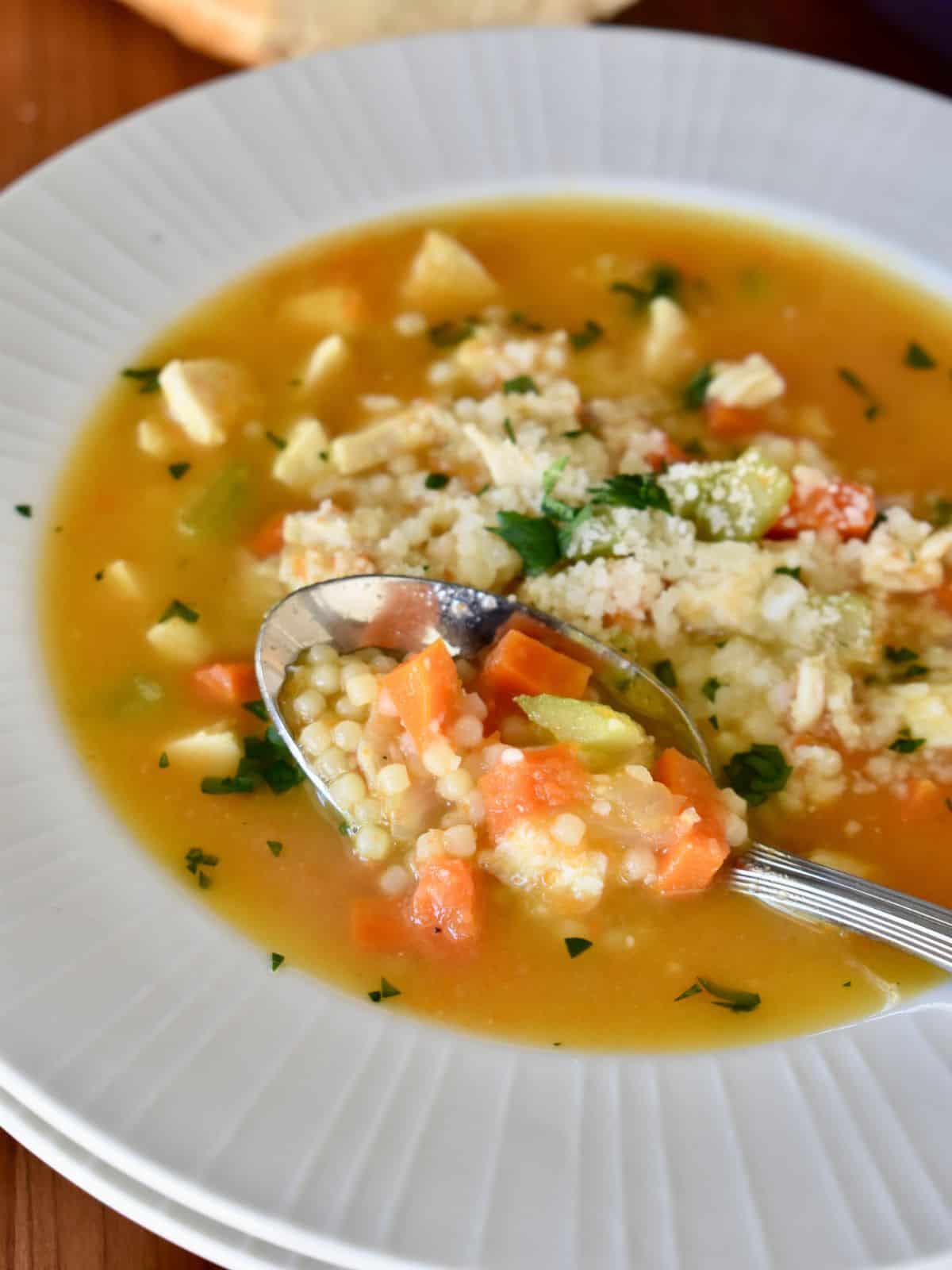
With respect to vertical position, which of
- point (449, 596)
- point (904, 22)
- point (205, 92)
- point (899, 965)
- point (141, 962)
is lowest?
point (141, 962)

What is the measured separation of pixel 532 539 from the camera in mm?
2984

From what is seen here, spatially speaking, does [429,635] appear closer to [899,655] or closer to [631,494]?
[631,494]

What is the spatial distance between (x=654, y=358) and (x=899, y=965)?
183cm

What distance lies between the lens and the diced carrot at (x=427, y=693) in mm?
2621

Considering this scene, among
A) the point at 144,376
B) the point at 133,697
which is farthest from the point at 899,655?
the point at 144,376

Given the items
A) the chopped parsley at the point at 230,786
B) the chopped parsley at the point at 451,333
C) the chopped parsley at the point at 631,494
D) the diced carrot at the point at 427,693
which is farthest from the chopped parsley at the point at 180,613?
the chopped parsley at the point at 451,333

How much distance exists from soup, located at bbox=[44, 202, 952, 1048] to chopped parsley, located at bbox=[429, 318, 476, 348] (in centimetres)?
2

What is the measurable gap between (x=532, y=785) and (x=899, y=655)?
1.02 metres

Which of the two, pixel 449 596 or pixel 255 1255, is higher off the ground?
pixel 449 596

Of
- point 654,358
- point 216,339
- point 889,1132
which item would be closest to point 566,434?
point 654,358

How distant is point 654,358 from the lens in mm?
3590

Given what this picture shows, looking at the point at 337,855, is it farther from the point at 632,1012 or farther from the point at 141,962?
the point at 632,1012

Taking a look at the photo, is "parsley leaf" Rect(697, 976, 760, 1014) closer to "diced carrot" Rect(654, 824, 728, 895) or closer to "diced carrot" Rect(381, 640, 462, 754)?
"diced carrot" Rect(654, 824, 728, 895)

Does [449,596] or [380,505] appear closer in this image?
[449,596]
